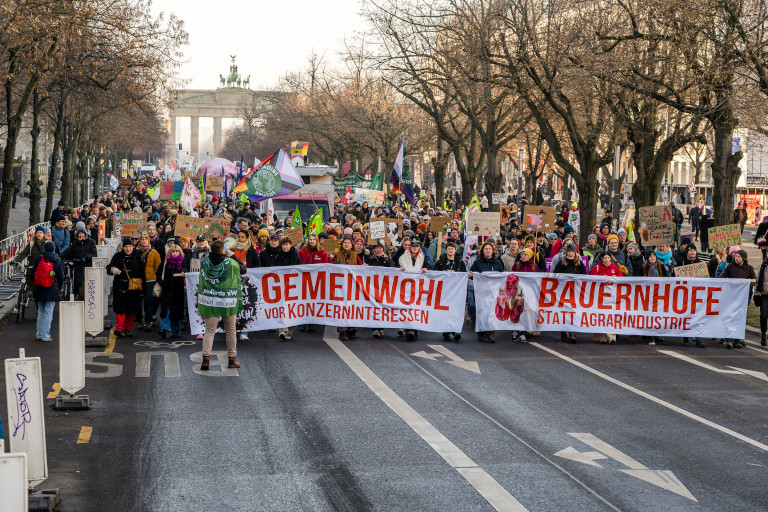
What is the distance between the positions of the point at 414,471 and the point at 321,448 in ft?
3.51

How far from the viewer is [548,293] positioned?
16516mm

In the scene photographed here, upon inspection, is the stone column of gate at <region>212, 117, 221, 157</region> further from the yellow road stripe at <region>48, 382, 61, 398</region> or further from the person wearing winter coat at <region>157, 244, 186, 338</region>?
the yellow road stripe at <region>48, 382, 61, 398</region>

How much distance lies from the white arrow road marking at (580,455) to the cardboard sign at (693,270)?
822 cm

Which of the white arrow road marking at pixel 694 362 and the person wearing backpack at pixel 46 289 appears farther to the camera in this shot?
the person wearing backpack at pixel 46 289

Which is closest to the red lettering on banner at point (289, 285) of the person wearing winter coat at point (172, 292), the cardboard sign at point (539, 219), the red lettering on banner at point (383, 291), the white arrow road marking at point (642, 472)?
the red lettering on banner at point (383, 291)

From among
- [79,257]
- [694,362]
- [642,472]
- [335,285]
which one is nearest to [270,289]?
[335,285]

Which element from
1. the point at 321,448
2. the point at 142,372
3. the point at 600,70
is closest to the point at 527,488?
the point at 321,448

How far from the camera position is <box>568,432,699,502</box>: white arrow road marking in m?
8.49

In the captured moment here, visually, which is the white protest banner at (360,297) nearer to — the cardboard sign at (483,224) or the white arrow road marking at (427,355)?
the white arrow road marking at (427,355)

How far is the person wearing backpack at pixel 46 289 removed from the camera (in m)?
15.7

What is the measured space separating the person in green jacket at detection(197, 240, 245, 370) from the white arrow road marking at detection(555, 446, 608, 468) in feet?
17.2

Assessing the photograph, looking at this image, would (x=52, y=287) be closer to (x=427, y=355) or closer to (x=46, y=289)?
(x=46, y=289)

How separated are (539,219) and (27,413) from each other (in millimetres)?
19024

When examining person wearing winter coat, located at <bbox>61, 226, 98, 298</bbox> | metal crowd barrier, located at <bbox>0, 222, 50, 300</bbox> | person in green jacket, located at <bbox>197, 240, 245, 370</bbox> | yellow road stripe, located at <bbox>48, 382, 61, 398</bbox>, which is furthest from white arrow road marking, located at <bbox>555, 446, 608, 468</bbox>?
metal crowd barrier, located at <bbox>0, 222, 50, 300</bbox>
